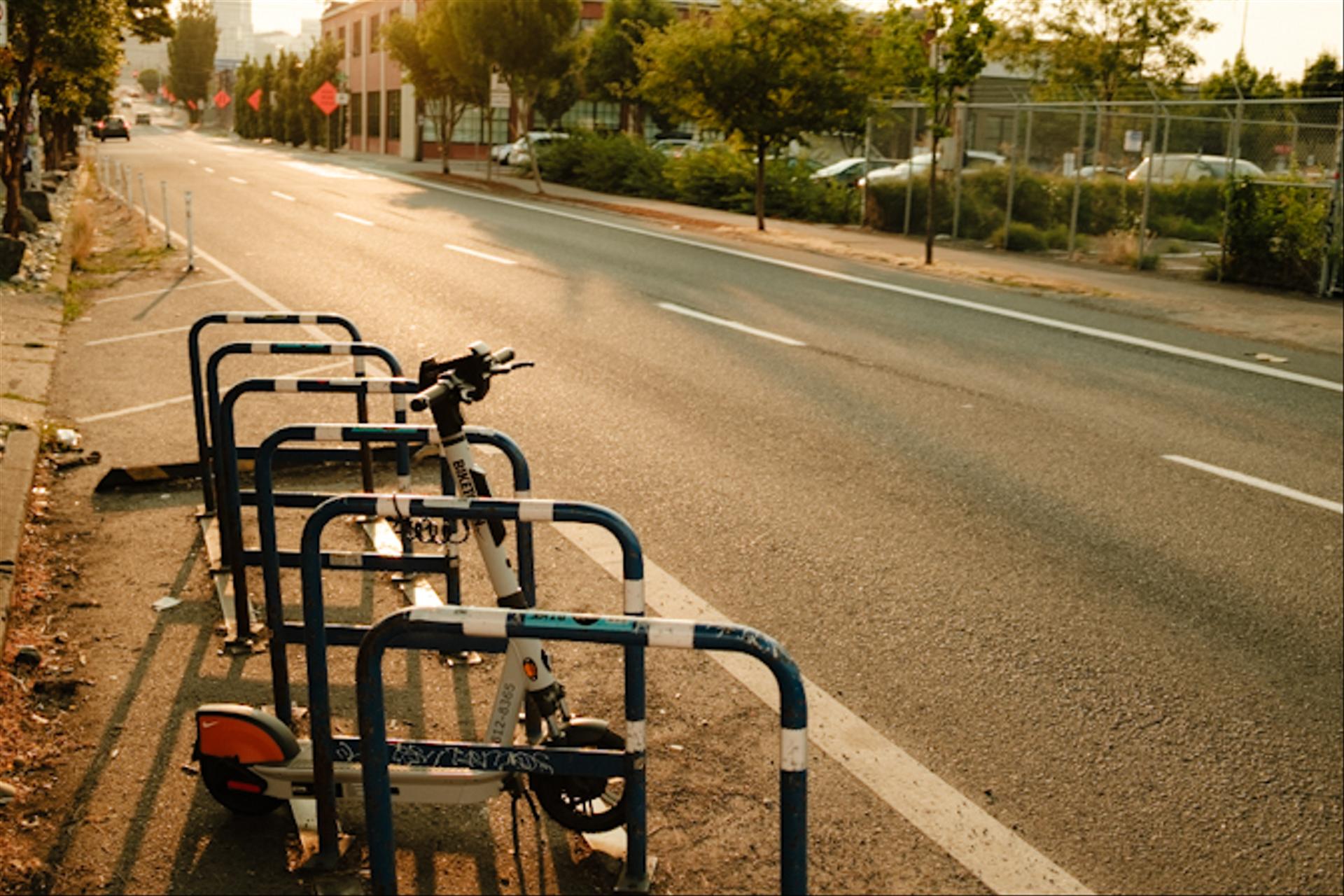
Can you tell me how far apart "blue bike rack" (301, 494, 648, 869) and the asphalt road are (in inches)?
52.8

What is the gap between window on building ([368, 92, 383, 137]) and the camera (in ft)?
245

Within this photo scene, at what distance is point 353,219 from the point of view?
86.0 ft

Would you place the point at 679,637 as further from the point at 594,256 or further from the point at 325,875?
the point at 594,256

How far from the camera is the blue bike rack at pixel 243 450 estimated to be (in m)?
5.29

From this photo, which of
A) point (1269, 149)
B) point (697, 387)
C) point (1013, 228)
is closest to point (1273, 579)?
point (697, 387)

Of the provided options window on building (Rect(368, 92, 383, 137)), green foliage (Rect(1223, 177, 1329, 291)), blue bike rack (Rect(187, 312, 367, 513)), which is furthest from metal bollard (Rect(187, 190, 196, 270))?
window on building (Rect(368, 92, 383, 137))

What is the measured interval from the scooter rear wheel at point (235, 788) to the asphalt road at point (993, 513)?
6.62 ft

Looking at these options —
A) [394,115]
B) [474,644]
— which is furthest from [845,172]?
[394,115]

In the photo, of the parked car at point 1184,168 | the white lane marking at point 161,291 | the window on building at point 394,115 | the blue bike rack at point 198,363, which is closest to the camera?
the blue bike rack at point 198,363

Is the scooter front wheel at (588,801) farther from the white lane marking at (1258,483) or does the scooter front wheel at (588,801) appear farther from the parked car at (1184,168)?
the parked car at (1184,168)

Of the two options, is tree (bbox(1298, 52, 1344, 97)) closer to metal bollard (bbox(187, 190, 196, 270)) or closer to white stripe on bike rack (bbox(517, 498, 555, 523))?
metal bollard (bbox(187, 190, 196, 270))

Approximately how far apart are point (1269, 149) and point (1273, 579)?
1678cm

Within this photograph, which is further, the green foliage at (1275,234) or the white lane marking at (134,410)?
the green foliage at (1275,234)

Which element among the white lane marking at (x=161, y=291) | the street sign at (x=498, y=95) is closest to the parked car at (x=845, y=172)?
the street sign at (x=498, y=95)
